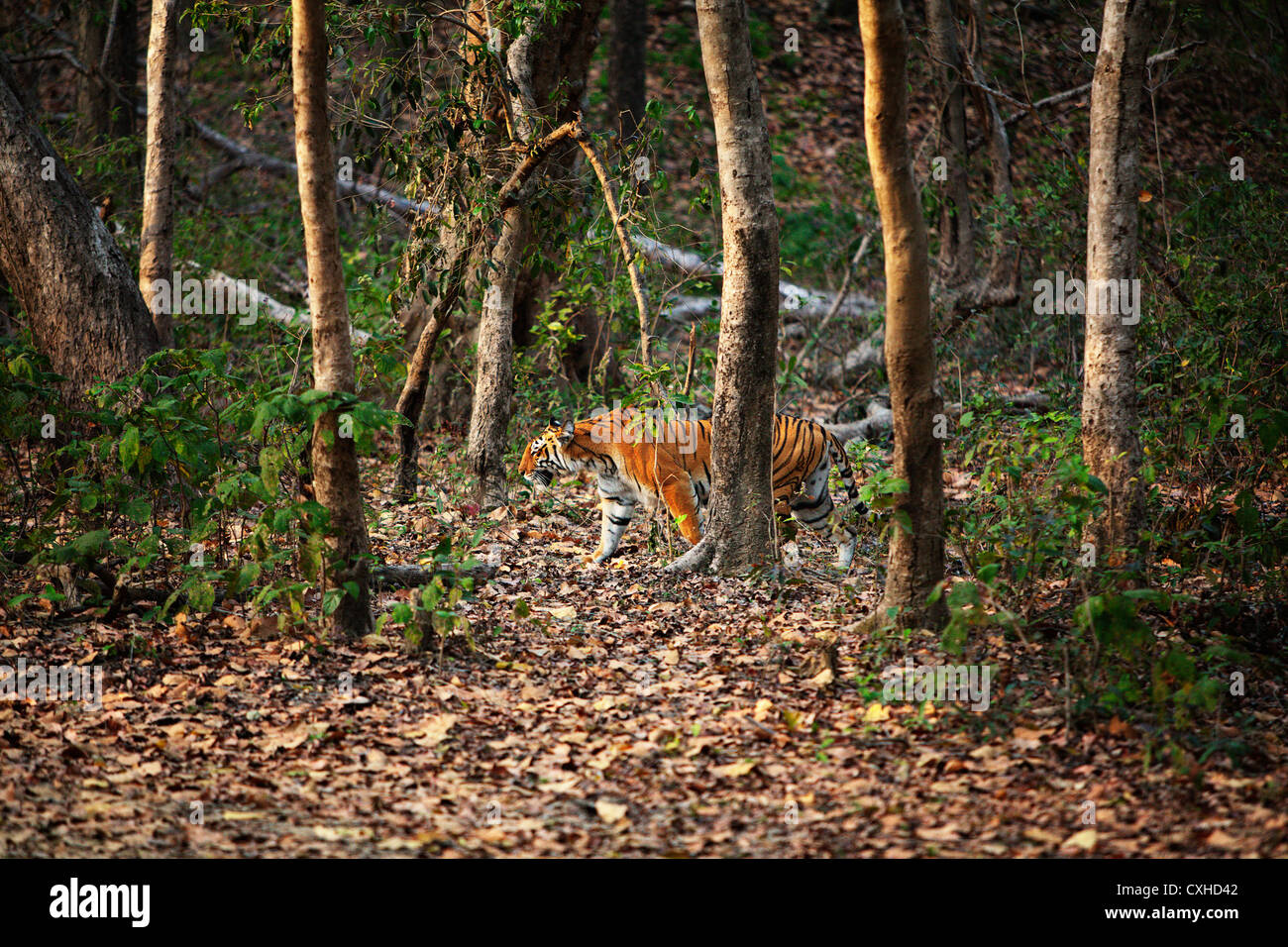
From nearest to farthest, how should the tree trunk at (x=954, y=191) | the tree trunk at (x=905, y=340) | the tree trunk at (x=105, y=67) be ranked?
the tree trunk at (x=905, y=340), the tree trunk at (x=954, y=191), the tree trunk at (x=105, y=67)

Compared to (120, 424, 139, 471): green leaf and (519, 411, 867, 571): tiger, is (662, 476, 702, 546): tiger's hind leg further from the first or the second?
(120, 424, 139, 471): green leaf

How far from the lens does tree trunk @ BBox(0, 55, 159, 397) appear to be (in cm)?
870

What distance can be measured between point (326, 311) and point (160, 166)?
15.5ft

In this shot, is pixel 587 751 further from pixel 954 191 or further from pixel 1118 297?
pixel 954 191

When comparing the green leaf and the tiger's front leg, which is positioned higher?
the green leaf

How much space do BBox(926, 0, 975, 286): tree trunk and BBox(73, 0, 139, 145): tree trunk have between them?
9313 mm

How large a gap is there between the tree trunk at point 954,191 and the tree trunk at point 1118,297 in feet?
20.5

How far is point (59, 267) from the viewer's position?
345 inches

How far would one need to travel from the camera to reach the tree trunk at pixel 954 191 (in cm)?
1234

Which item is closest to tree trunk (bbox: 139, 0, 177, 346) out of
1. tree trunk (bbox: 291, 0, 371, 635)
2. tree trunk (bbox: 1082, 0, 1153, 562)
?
tree trunk (bbox: 291, 0, 371, 635)

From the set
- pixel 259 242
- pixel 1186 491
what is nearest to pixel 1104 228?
pixel 1186 491

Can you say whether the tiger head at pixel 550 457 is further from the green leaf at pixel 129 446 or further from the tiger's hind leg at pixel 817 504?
the green leaf at pixel 129 446

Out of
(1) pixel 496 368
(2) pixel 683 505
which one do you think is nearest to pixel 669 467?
Result: (2) pixel 683 505

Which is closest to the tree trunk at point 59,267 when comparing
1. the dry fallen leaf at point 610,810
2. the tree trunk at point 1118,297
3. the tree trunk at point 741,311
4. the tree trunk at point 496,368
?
the tree trunk at point 496,368
